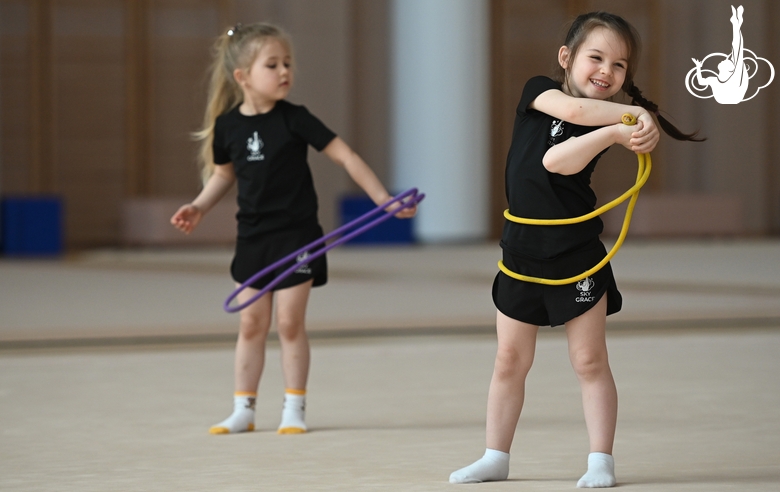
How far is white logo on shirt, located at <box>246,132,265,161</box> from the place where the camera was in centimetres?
410

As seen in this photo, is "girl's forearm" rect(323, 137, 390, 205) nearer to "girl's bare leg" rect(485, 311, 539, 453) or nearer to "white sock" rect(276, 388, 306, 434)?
"white sock" rect(276, 388, 306, 434)

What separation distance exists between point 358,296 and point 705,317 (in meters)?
2.75

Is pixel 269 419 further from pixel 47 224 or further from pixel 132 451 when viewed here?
pixel 47 224

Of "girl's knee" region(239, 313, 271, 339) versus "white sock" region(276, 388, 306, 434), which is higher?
"girl's knee" region(239, 313, 271, 339)

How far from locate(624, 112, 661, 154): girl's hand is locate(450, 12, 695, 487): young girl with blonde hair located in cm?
14

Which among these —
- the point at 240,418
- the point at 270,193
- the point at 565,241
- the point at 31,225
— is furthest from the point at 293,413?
the point at 31,225

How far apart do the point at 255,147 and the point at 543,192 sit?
1409 mm

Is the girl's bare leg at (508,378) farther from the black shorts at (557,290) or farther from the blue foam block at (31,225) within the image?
the blue foam block at (31,225)

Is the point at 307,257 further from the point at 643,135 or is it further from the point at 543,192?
the point at 643,135

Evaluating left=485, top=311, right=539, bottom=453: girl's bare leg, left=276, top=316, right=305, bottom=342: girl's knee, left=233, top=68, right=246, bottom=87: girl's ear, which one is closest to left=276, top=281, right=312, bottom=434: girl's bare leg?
left=276, top=316, right=305, bottom=342: girl's knee

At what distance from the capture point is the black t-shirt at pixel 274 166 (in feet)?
13.4

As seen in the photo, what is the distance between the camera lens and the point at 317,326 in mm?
6598

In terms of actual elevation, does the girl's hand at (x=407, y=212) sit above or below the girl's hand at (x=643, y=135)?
below

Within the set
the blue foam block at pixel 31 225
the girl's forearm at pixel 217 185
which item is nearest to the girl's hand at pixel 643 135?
the girl's forearm at pixel 217 185
